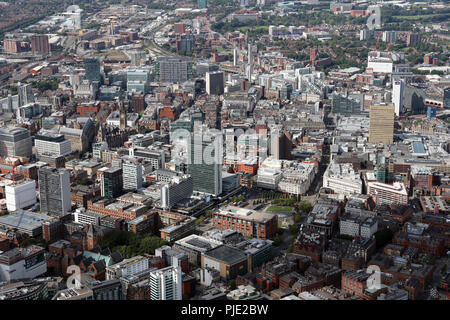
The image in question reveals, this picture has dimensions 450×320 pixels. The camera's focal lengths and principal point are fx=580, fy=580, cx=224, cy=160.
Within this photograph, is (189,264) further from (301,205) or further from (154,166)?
(154,166)

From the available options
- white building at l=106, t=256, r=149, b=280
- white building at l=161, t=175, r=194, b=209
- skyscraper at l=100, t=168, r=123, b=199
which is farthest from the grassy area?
white building at l=106, t=256, r=149, b=280

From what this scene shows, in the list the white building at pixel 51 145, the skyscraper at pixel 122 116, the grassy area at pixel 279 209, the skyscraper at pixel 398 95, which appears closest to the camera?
the grassy area at pixel 279 209

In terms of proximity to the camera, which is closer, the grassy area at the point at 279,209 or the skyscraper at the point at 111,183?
the grassy area at the point at 279,209

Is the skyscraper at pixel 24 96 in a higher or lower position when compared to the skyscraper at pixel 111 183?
higher

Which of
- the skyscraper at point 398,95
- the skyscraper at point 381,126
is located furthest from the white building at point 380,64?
the skyscraper at point 381,126

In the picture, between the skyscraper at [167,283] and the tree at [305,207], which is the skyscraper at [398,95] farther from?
the skyscraper at [167,283]

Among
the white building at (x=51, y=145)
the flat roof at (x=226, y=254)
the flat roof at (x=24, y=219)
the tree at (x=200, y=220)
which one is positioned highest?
the white building at (x=51, y=145)
